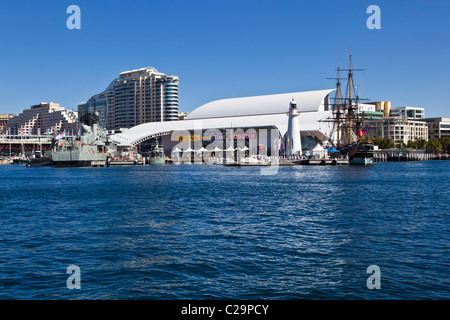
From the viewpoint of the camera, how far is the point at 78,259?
60.0 feet

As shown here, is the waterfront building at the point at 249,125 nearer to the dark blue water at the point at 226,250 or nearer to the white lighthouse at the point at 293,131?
the white lighthouse at the point at 293,131

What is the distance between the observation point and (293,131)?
127 m

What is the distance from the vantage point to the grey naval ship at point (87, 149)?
120 m

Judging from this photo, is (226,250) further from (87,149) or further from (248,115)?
(248,115)

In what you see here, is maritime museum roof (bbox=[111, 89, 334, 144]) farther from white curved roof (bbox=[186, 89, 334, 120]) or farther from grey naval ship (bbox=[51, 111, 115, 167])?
grey naval ship (bbox=[51, 111, 115, 167])

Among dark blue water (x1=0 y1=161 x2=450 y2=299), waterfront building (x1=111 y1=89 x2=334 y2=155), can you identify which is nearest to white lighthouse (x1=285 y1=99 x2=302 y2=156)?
waterfront building (x1=111 y1=89 x2=334 y2=155)

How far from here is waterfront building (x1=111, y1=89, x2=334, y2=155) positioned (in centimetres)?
14512

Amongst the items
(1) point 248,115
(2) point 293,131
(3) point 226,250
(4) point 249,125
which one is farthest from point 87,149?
(3) point 226,250

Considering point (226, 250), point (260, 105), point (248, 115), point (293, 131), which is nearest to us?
point (226, 250)

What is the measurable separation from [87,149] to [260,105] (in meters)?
77.8

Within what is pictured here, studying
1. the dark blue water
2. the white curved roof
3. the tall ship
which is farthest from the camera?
the white curved roof

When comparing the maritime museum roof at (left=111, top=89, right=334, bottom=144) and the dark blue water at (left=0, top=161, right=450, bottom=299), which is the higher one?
the maritime museum roof at (left=111, top=89, right=334, bottom=144)

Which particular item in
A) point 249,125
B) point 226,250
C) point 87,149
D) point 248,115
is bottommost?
point 226,250

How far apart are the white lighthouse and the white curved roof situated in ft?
119
